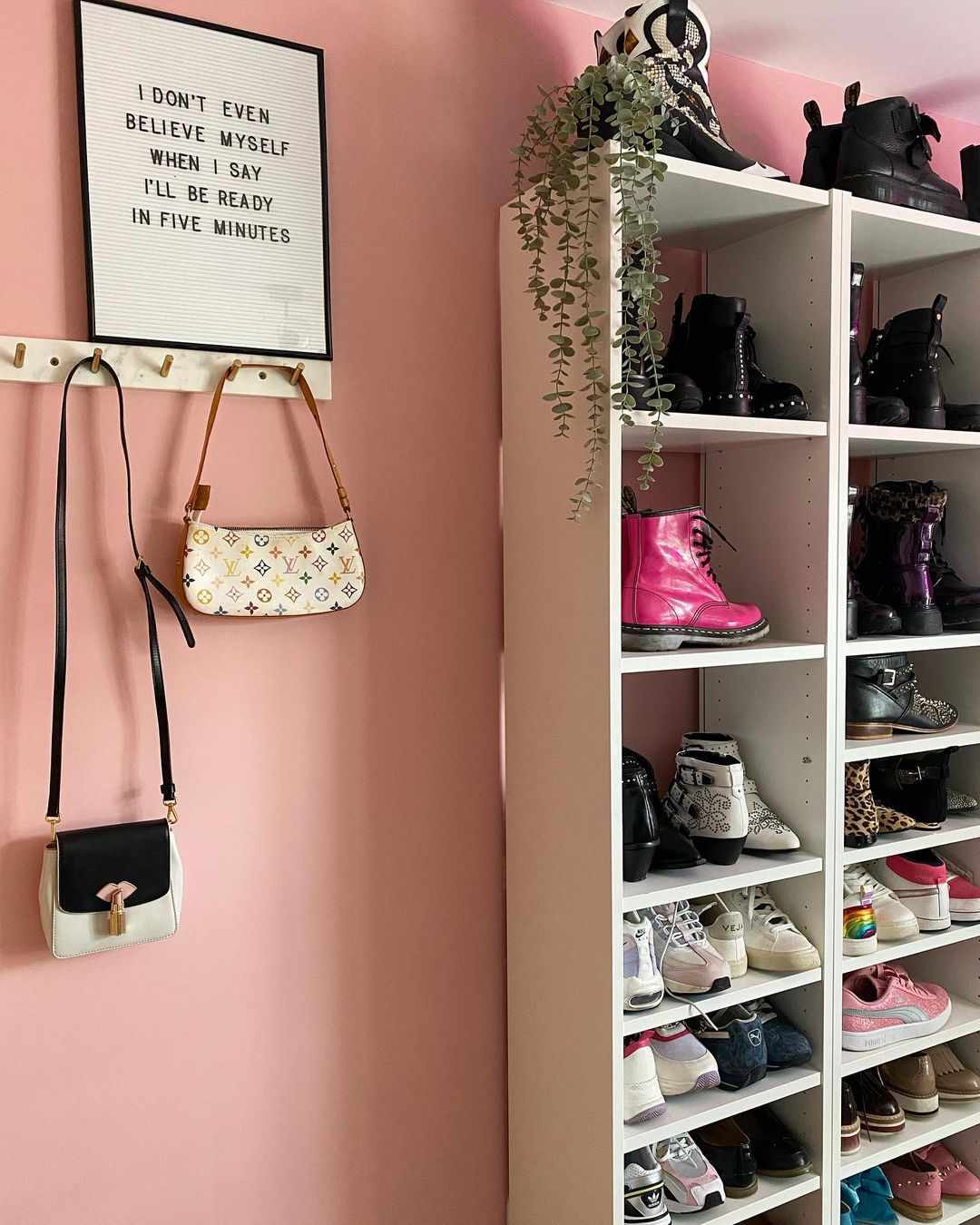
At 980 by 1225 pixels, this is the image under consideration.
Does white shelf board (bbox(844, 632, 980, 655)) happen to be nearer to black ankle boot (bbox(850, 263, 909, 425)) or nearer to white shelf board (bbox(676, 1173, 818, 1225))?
black ankle boot (bbox(850, 263, 909, 425))

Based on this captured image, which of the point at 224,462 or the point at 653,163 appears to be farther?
the point at 224,462

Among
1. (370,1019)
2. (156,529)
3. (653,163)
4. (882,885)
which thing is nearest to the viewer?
(653,163)

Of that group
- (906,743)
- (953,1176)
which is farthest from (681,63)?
(953,1176)

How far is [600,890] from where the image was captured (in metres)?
1.47

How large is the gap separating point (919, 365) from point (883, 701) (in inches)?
24.2

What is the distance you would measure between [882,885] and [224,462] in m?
1.39

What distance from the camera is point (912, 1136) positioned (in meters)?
1.81

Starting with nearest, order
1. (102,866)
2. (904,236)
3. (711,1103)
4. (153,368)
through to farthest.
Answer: (102,866)
(153,368)
(711,1103)
(904,236)

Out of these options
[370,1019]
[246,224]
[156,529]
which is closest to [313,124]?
[246,224]

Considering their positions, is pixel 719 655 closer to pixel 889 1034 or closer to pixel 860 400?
pixel 860 400

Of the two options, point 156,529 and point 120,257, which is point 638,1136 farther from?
point 120,257

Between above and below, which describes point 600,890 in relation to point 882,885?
above

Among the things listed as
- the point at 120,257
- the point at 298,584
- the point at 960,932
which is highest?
the point at 120,257

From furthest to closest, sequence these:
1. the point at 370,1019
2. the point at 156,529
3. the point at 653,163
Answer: the point at 370,1019 → the point at 156,529 → the point at 653,163
